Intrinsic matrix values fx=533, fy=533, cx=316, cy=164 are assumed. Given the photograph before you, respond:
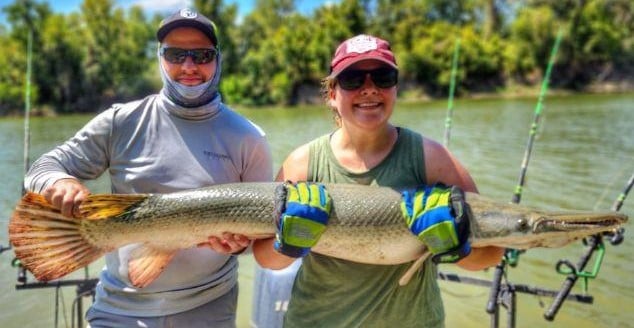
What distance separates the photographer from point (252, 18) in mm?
69812

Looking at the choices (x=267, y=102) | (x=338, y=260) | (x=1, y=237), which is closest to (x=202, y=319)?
(x=338, y=260)

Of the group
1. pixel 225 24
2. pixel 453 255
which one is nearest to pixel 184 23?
pixel 453 255

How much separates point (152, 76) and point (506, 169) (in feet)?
173

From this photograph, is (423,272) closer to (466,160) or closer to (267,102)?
(466,160)

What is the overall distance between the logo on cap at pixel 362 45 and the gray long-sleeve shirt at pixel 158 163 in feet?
2.54

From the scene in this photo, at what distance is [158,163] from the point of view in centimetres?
264

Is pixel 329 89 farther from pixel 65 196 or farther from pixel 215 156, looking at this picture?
pixel 65 196

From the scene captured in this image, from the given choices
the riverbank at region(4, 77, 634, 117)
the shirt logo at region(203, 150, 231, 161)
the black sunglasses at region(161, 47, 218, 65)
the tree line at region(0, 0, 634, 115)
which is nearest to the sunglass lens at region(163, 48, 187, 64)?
the black sunglasses at region(161, 47, 218, 65)

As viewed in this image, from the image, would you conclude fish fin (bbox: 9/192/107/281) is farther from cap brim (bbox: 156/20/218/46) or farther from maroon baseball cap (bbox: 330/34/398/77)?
maroon baseball cap (bbox: 330/34/398/77)

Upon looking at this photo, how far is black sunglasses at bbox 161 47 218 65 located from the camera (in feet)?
8.89

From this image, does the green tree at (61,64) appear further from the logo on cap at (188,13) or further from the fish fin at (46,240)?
the fish fin at (46,240)

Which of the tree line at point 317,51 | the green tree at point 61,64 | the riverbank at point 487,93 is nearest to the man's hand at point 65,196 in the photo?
the riverbank at point 487,93

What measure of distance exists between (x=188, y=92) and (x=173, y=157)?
0.33 meters

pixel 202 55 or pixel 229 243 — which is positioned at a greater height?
pixel 202 55
